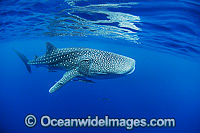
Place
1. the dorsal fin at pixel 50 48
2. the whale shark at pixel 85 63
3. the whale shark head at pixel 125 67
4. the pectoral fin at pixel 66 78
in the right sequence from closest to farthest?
the whale shark head at pixel 125 67 < the whale shark at pixel 85 63 < the pectoral fin at pixel 66 78 < the dorsal fin at pixel 50 48

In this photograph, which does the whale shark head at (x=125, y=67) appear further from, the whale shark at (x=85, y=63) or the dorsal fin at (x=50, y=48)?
the dorsal fin at (x=50, y=48)

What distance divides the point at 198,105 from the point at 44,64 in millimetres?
8244

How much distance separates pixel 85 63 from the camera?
4637 mm

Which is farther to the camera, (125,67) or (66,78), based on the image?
(66,78)

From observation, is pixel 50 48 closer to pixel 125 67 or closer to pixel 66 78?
pixel 66 78

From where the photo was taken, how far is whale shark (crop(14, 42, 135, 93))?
12.9 feet

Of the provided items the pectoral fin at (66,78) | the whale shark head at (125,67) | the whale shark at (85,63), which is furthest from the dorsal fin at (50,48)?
the whale shark head at (125,67)

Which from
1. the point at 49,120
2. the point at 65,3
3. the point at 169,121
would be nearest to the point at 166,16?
the point at 65,3

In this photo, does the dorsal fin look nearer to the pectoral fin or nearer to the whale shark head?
the pectoral fin

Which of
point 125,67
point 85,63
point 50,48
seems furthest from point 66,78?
point 125,67

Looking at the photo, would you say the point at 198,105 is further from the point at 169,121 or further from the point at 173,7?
the point at 173,7

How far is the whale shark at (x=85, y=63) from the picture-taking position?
3922mm

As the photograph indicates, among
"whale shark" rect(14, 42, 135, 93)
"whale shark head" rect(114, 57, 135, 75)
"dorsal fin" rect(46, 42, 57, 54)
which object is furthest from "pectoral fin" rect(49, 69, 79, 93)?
"whale shark head" rect(114, 57, 135, 75)

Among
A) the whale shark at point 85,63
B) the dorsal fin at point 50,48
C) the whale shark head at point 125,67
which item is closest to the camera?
the whale shark head at point 125,67
